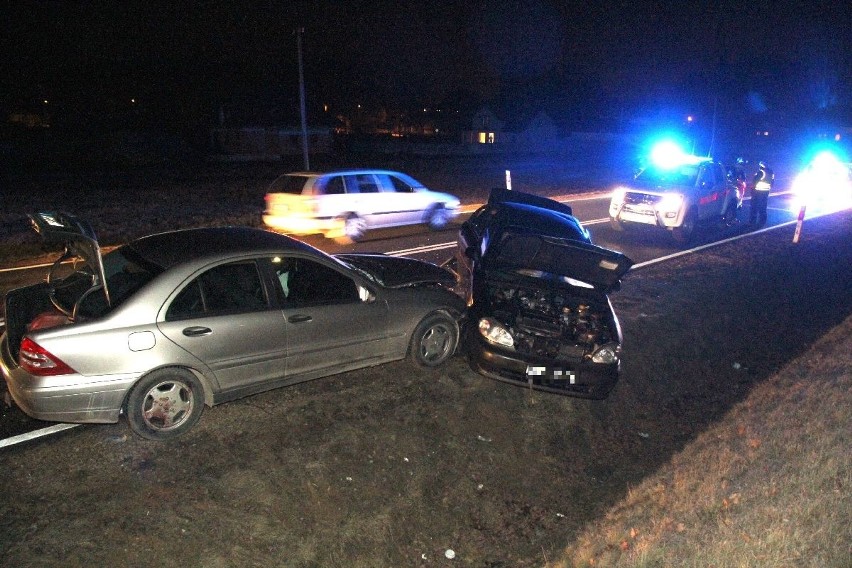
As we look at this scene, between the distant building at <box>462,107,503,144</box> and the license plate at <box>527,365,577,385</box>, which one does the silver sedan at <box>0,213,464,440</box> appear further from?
the distant building at <box>462,107,503,144</box>

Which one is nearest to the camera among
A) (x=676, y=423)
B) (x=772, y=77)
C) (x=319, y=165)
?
(x=676, y=423)

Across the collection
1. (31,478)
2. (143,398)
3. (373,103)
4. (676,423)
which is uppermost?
(373,103)

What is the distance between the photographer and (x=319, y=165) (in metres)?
35.9

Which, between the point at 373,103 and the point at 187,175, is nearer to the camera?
the point at 187,175

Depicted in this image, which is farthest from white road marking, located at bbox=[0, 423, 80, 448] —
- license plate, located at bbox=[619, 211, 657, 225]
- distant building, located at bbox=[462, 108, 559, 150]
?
distant building, located at bbox=[462, 108, 559, 150]

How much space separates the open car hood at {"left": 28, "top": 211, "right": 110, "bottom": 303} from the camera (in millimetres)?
4285

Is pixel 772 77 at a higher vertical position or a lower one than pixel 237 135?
higher

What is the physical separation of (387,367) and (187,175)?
26326 millimetres

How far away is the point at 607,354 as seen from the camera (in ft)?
18.2

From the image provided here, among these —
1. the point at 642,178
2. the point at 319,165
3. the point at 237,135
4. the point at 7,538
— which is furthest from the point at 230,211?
the point at 237,135

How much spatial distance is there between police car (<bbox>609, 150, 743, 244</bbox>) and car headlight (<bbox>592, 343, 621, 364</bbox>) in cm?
869

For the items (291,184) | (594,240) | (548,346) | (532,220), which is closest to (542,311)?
(548,346)

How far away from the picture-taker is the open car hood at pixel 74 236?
429 centimetres

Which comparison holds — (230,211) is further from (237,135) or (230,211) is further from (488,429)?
(237,135)
